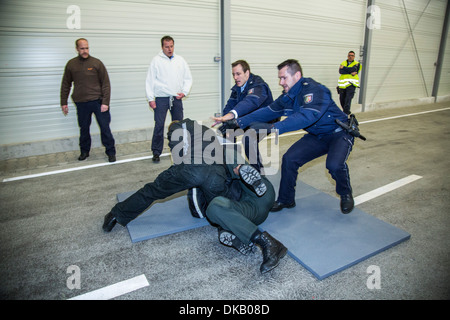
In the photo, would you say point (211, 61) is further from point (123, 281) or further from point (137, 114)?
point (123, 281)

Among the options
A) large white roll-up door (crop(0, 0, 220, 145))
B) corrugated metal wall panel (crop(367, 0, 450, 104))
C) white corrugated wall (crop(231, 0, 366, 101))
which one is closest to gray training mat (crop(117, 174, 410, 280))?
large white roll-up door (crop(0, 0, 220, 145))

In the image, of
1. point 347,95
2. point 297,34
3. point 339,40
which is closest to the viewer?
point 297,34

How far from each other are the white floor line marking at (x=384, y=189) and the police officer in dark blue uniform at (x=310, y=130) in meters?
0.69

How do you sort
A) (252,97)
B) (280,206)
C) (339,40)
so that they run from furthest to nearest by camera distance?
(339,40)
(252,97)
(280,206)

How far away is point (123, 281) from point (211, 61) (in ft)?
20.6

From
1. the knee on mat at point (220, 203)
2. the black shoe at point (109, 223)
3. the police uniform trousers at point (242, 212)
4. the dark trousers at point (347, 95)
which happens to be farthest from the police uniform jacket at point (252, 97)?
→ the dark trousers at point (347, 95)

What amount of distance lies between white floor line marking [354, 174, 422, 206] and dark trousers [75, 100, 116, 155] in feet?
13.9

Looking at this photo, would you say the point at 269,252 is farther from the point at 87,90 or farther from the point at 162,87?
Result: the point at 87,90

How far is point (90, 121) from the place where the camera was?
218 inches

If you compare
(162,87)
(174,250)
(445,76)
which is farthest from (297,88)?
(445,76)

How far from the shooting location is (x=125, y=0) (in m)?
6.29

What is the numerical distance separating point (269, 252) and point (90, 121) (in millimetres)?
4377

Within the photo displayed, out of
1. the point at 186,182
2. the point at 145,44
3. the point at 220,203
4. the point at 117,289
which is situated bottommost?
the point at 117,289
